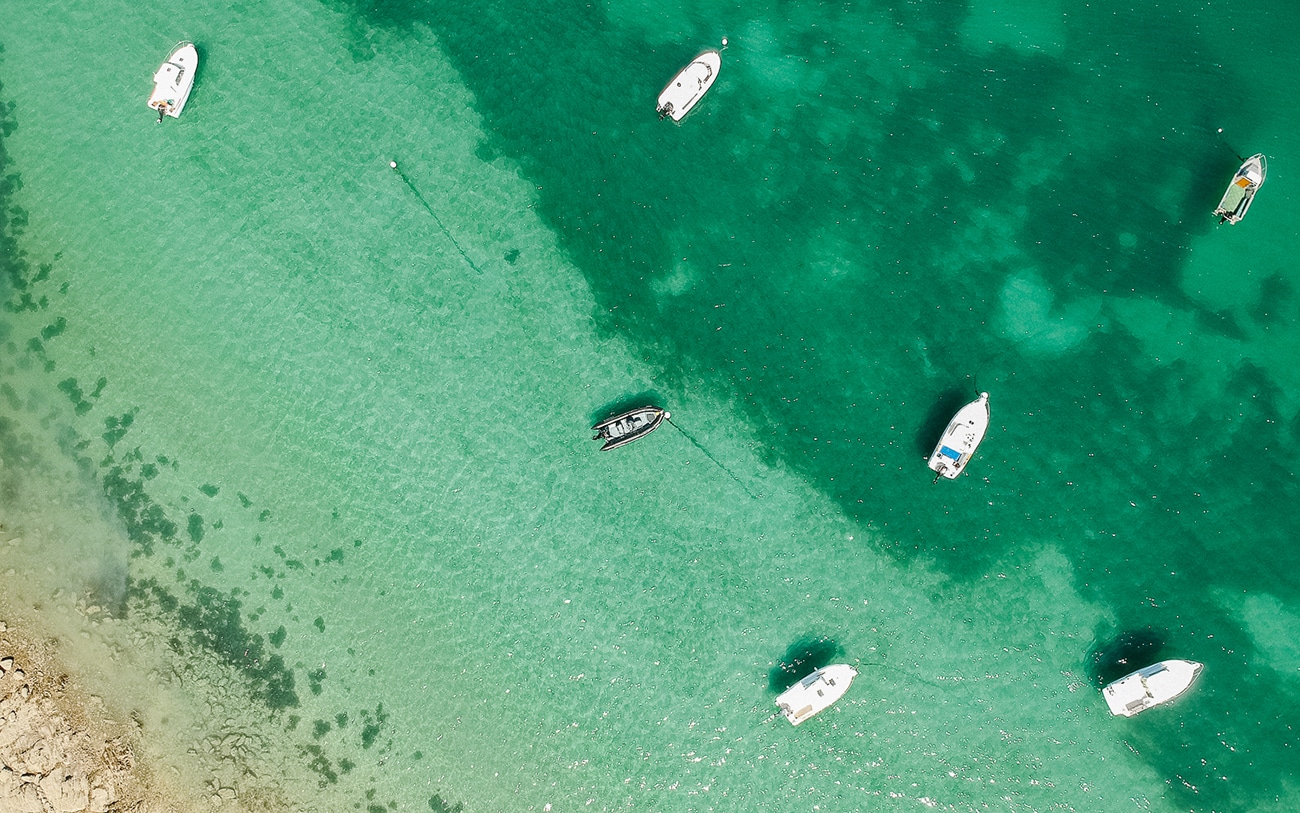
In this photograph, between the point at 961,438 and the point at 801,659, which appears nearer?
the point at 961,438

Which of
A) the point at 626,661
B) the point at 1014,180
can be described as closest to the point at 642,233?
the point at 1014,180

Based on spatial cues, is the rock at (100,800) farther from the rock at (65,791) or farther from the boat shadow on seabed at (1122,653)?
the boat shadow on seabed at (1122,653)

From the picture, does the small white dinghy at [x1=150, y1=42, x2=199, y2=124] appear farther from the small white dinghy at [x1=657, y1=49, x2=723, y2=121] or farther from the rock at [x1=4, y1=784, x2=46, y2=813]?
the rock at [x1=4, y1=784, x2=46, y2=813]

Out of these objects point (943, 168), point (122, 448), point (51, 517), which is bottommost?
point (51, 517)

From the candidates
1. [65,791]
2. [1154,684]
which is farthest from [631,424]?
[65,791]

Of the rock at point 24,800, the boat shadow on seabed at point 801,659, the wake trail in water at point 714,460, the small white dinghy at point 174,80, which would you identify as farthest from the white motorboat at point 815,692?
the small white dinghy at point 174,80

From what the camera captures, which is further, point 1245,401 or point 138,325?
point 138,325

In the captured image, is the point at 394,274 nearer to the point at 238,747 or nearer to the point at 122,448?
the point at 122,448

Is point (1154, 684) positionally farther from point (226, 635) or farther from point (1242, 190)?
point (226, 635)
